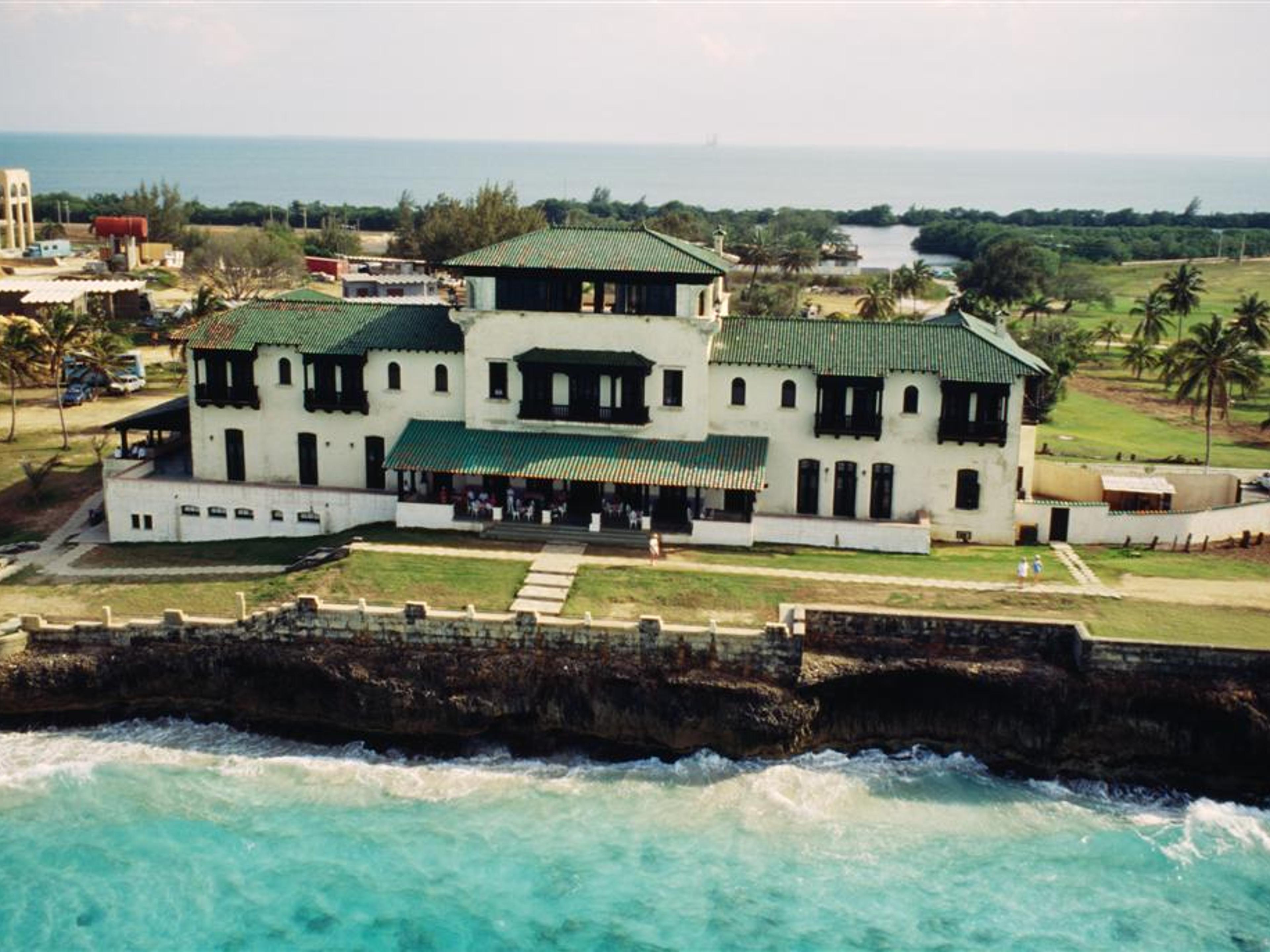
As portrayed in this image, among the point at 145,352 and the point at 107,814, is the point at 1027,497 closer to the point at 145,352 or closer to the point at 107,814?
the point at 107,814

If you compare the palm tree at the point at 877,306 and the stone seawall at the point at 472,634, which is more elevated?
the palm tree at the point at 877,306

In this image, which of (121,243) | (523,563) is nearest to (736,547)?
(523,563)

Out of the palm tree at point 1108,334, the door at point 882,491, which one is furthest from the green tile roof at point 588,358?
the palm tree at point 1108,334

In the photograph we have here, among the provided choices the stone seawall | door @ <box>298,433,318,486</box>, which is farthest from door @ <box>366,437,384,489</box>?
the stone seawall

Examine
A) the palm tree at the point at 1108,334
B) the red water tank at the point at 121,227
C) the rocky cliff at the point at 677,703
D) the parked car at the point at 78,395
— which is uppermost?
the red water tank at the point at 121,227

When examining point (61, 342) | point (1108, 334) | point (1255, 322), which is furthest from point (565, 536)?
point (1108, 334)

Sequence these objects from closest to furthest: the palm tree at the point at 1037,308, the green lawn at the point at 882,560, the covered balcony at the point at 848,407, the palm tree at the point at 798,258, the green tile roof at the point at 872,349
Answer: the green lawn at the point at 882,560, the green tile roof at the point at 872,349, the covered balcony at the point at 848,407, the palm tree at the point at 1037,308, the palm tree at the point at 798,258

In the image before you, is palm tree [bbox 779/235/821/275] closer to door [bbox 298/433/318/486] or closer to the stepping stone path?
door [bbox 298/433/318/486]

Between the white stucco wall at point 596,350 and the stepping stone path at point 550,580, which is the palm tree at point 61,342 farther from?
the stepping stone path at point 550,580
